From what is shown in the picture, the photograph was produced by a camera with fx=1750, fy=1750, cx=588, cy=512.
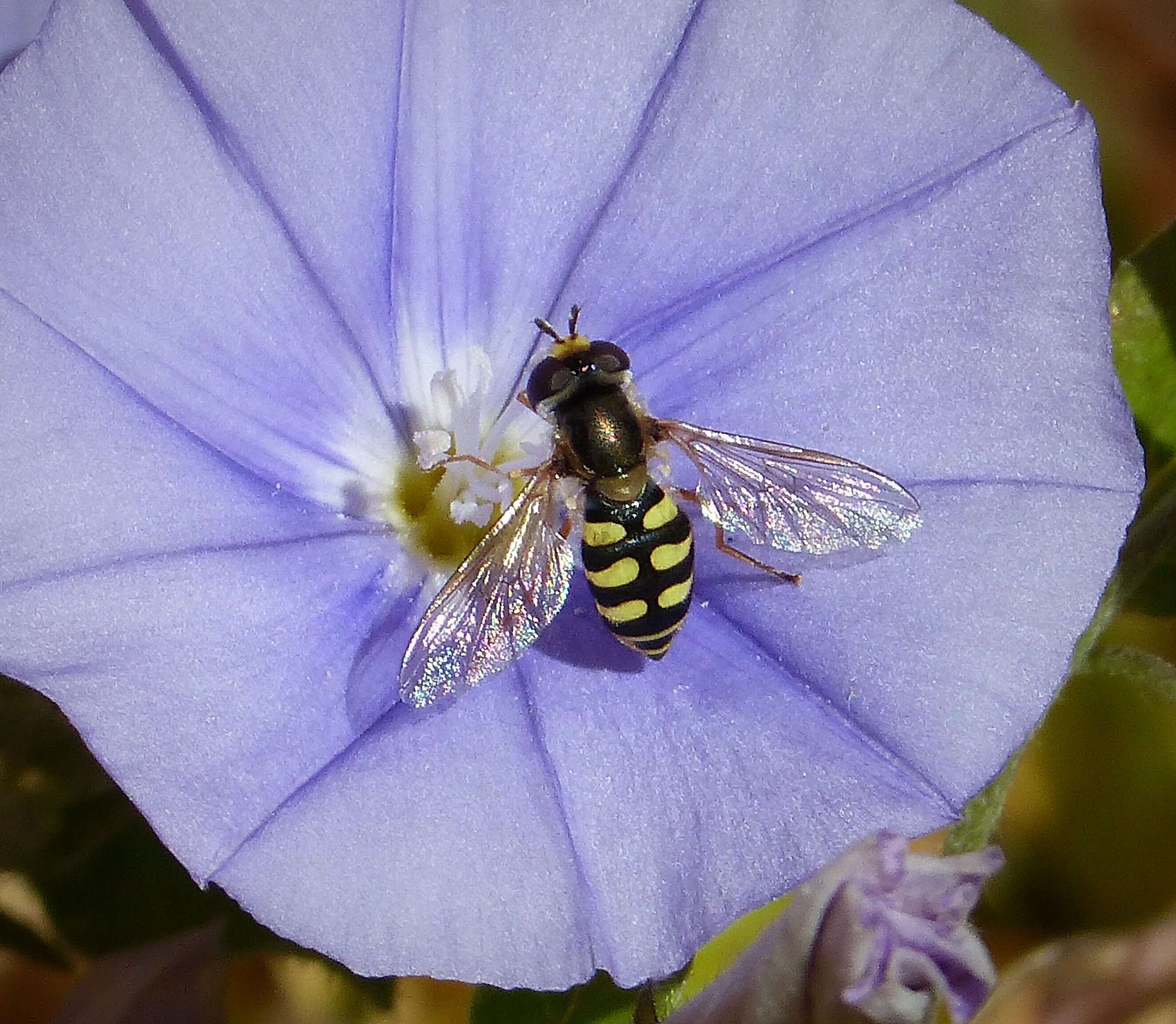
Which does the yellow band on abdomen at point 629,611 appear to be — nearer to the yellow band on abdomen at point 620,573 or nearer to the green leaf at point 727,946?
the yellow band on abdomen at point 620,573

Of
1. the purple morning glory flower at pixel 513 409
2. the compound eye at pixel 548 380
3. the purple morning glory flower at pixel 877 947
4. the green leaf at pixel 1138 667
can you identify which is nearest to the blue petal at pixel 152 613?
the purple morning glory flower at pixel 513 409

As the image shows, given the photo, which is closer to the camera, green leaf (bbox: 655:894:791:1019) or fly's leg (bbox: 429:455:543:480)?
fly's leg (bbox: 429:455:543:480)

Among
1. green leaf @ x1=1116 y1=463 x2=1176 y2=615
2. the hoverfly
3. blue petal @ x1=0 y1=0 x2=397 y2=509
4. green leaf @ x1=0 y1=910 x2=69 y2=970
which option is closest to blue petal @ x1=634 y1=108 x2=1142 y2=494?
the hoverfly

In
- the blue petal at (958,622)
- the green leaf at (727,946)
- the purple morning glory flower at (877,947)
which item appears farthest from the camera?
the green leaf at (727,946)

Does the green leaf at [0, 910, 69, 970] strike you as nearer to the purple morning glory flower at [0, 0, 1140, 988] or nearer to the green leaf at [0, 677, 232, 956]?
the green leaf at [0, 677, 232, 956]

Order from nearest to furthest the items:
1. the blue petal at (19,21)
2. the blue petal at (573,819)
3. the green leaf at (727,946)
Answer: the blue petal at (573,819) < the blue petal at (19,21) < the green leaf at (727,946)

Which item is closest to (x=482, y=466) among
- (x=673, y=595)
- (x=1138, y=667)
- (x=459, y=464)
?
(x=459, y=464)

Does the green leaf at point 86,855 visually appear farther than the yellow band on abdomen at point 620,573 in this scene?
Yes

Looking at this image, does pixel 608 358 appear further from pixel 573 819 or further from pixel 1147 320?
pixel 1147 320

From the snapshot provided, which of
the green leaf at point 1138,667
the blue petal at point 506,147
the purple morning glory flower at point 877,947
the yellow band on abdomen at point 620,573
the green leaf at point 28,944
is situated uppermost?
the blue petal at point 506,147
